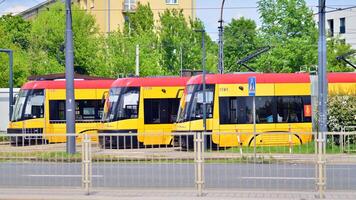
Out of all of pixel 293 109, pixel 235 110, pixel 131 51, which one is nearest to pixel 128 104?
pixel 235 110

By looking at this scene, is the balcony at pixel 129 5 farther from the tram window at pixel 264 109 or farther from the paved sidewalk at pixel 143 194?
the paved sidewalk at pixel 143 194

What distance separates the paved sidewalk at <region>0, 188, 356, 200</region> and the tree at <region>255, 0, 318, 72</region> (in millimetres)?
46663

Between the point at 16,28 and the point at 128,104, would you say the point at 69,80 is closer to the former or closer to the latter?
the point at 128,104

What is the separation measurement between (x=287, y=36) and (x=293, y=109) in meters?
32.5

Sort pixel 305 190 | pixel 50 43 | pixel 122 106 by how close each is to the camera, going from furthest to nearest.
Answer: pixel 50 43 < pixel 122 106 < pixel 305 190

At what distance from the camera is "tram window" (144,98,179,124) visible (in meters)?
33.4

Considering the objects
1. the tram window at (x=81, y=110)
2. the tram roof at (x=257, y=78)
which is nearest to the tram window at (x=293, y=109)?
the tram roof at (x=257, y=78)

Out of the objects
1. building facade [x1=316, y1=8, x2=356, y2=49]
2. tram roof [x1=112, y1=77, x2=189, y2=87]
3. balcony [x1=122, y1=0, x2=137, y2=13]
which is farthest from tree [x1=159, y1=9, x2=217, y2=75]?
tram roof [x1=112, y1=77, x2=189, y2=87]

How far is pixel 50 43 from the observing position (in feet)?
213

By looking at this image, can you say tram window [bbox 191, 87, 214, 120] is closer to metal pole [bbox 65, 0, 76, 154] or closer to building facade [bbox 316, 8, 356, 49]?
metal pole [bbox 65, 0, 76, 154]

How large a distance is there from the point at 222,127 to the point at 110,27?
5132cm

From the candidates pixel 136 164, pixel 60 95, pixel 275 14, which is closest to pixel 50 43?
pixel 275 14

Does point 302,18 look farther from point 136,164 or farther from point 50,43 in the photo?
point 136,164

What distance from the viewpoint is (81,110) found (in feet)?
119
